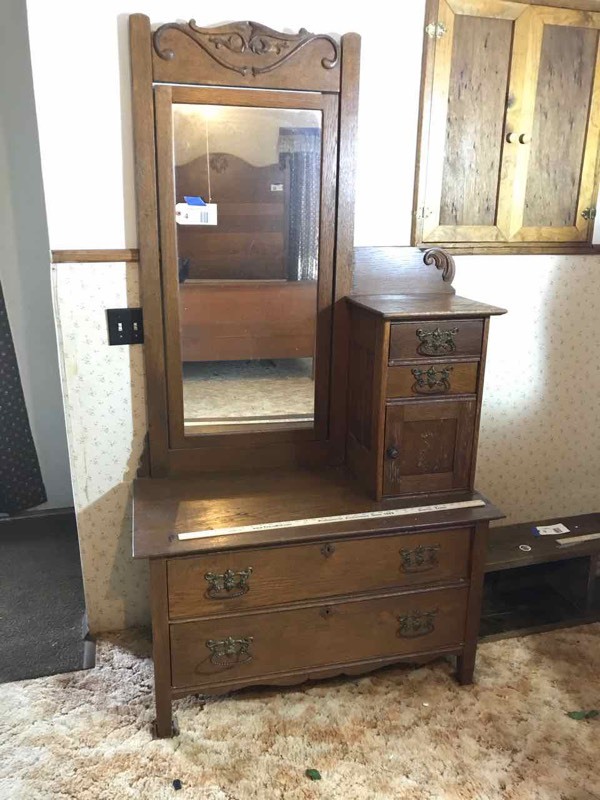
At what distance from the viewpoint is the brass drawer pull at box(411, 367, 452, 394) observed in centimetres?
179

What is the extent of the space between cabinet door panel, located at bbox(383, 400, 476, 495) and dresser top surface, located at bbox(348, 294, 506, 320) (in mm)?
244

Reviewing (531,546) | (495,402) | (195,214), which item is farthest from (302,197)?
(531,546)

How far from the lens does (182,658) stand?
174 cm

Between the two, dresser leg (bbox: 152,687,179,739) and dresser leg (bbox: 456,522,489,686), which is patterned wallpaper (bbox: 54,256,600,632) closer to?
dresser leg (bbox: 152,687,179,739)

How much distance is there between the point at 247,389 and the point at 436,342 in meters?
0.59

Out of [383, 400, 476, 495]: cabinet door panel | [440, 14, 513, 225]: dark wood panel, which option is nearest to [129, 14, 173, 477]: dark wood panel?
[383, 400, 476, 495]: cabinet door panel

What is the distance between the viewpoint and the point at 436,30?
1.93 metres

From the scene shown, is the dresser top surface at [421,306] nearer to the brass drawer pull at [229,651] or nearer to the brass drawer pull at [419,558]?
the brass drawer pull at [419,558]

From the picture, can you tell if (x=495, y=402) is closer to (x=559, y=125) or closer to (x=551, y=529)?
(x=551, y=529)

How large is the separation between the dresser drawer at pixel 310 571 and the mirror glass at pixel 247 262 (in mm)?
466

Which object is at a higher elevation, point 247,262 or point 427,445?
point 247,262

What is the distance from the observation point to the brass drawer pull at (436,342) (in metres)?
1.77

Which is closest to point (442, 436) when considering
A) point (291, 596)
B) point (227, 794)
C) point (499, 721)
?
point (291, 596)

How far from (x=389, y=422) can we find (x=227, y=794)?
1008mm
